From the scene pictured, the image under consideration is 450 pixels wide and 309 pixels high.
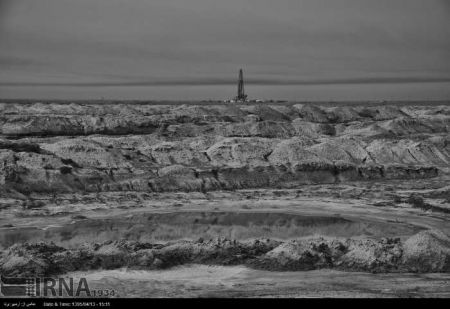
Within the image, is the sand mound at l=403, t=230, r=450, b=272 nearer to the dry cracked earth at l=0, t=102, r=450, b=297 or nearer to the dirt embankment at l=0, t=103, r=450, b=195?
the dry cracked earth at l=0, t=102, r=450, b=297

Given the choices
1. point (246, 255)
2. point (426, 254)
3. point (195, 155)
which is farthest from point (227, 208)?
point (195, 155)

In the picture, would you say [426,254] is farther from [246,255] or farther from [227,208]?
[227,208]

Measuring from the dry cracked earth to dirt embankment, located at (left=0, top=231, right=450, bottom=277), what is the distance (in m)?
0.05

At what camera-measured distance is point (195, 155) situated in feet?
118

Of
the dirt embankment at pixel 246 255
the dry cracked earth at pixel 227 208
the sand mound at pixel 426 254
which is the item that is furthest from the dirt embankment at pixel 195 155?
the sand mound at pixel 426 254

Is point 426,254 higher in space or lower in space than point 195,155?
lower

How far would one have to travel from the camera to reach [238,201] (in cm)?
2672

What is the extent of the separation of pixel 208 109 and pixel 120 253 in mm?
43146

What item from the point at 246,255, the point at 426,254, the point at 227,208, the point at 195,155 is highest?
the point at 195,155

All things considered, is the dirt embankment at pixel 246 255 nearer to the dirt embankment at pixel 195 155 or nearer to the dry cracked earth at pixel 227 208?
the dry cracked earth at pixel 227 208

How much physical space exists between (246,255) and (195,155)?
1938 centimetres

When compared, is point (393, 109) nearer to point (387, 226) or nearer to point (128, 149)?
point (128, 149)

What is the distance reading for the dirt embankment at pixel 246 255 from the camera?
52.0 ft
